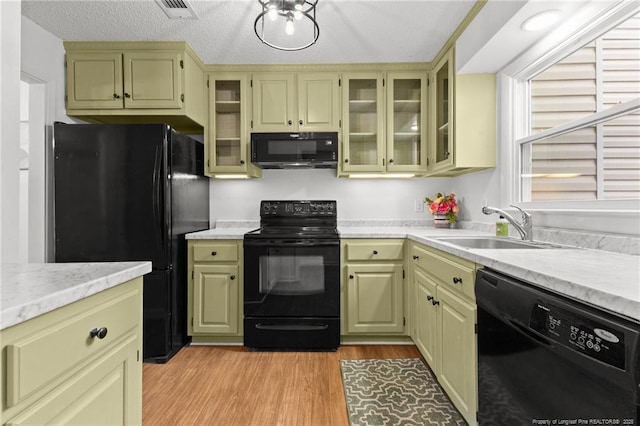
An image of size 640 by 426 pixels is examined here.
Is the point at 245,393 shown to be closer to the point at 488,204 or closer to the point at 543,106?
the point at 488,204

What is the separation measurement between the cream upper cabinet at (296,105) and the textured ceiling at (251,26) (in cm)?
17

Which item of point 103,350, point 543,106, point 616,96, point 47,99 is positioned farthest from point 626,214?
point 47,99

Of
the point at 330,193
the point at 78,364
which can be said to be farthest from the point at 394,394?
the point at 330,193

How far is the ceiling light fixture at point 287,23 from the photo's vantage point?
1.66m

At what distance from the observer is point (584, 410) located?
0.79m

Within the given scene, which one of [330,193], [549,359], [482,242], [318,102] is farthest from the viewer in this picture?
[330,193]

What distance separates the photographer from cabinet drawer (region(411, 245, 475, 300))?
1.45 m

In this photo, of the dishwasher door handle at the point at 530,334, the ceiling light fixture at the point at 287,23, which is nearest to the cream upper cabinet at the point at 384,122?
the ceiling light fixture at the point at 287,23

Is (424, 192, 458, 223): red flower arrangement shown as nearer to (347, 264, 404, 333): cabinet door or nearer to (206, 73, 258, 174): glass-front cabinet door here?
(347, 264, 404, 333): cabinet door

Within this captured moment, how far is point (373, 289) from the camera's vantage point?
2.52 meters

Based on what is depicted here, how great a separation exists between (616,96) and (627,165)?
327 millimetres

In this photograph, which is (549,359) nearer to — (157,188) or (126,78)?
(157,188)

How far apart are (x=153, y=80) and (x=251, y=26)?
0.89 metres

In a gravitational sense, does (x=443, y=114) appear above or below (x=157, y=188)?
above
